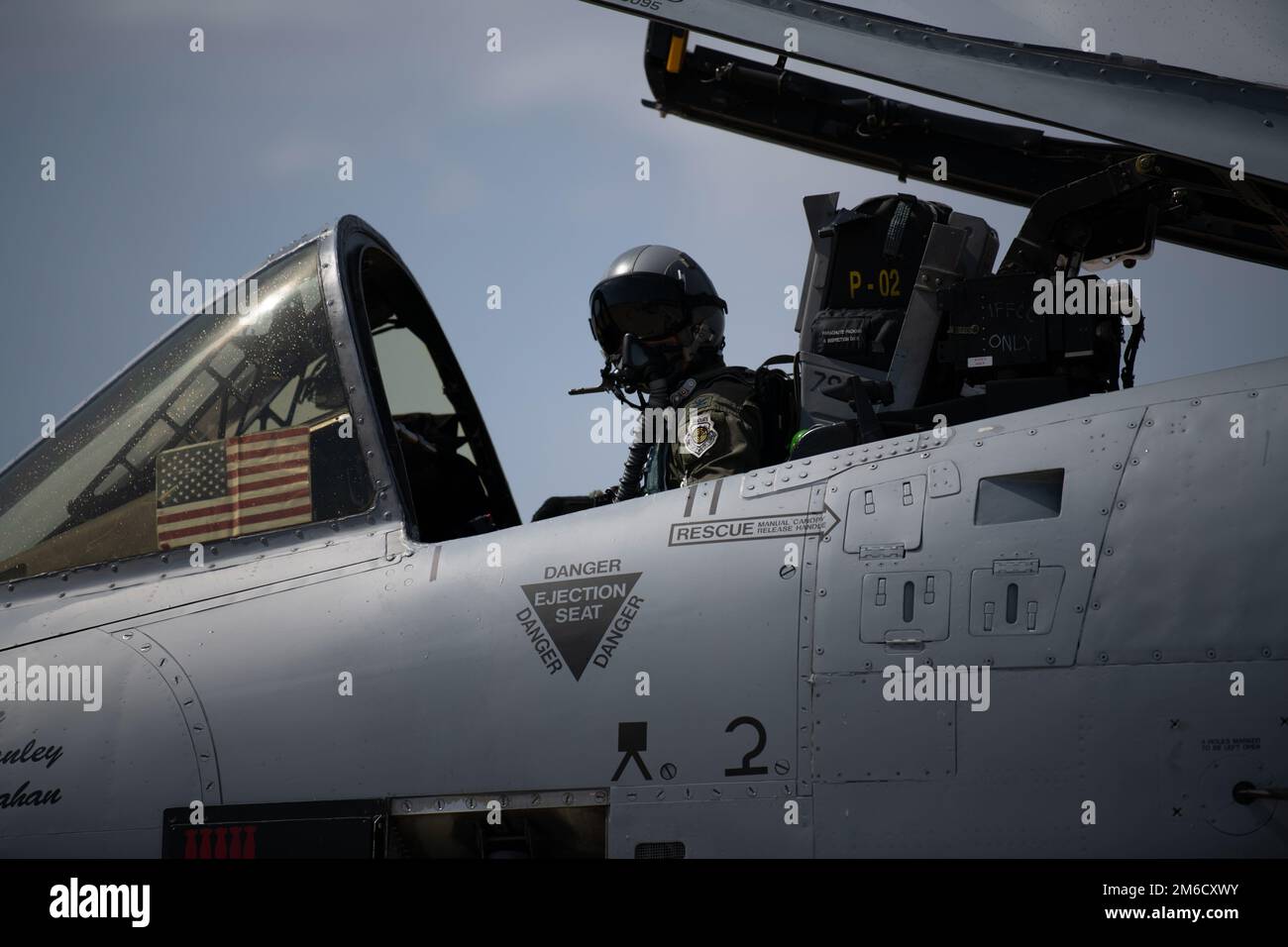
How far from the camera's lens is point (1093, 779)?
2916 mm

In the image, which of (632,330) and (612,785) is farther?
(632,330)

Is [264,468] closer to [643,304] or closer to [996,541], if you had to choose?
[643,304]

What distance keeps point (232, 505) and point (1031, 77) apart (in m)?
2.95

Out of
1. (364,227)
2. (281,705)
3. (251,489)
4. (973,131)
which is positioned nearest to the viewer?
(281,705)

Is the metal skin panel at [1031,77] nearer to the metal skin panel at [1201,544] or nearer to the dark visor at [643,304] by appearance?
the metal skin panel at [1201,544]

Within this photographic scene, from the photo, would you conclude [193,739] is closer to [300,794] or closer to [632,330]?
[300,794]

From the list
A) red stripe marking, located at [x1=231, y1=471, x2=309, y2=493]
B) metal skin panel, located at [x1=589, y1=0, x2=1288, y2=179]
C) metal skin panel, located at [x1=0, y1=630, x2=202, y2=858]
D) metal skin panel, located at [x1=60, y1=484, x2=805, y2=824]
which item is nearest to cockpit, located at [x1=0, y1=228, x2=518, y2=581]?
red stripe marking, located at [x1=231, y1=471, x2=309, y2=493]

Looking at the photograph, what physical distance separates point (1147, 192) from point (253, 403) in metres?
3.31

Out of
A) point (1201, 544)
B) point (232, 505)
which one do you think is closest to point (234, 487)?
point (232, 505)

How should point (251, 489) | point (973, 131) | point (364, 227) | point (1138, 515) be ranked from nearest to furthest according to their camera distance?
point (1138, 515) → point (251, 489) → point (364, 227) → point (973, 131)

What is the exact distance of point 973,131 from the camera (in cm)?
550

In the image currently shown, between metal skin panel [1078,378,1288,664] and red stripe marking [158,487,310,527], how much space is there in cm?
257

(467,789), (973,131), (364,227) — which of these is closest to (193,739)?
(467,789)

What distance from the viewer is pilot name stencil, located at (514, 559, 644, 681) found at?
11.2ft
